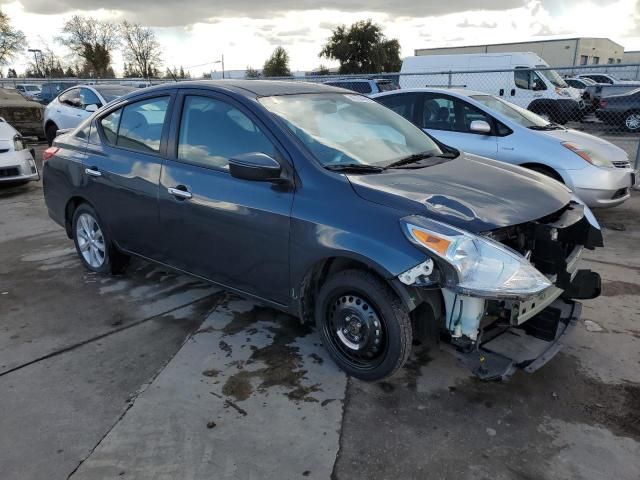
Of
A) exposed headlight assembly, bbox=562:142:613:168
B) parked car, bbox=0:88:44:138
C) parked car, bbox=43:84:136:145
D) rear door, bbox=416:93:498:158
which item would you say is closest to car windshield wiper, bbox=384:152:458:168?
rear door, bbox=416:93:498:158

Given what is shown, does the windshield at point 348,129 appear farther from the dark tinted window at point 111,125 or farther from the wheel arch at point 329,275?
the dark tinted window at point 111,125

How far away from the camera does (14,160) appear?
8148 millimetres

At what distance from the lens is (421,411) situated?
2.81 metres

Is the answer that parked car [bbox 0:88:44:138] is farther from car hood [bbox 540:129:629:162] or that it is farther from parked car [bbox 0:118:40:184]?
car hood [bbox 540:129:629:162]

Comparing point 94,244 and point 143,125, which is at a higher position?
point 143,125

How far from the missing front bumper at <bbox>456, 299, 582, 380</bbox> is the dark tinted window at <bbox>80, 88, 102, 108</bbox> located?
9882 millimetres

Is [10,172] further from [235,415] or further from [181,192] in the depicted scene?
[235,415]

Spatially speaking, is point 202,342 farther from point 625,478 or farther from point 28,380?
point 625,478

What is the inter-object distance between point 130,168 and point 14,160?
539 cm

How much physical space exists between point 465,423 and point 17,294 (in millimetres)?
3814

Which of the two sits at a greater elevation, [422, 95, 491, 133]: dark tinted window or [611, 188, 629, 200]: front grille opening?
[422, 95, 491, 133]: dark tinted window

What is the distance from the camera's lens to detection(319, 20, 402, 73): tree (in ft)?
181

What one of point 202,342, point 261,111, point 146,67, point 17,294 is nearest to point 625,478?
point 202,342

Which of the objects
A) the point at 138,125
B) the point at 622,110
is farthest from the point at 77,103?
the point at 622,110
